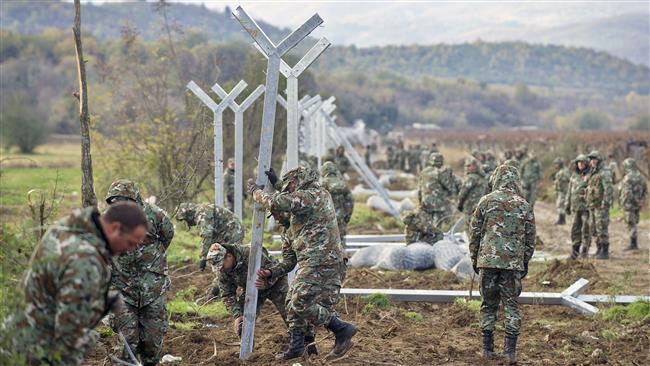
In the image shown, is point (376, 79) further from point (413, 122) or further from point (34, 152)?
point (34, 152)

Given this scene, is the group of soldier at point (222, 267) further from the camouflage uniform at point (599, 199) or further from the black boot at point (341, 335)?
the camouflage uniform at point (599, 199)

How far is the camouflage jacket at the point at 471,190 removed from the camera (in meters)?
14.6

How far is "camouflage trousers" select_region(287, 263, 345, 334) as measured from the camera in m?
Result: 6.94

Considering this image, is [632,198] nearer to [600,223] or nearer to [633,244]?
[633,244]

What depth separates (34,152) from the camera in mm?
40781

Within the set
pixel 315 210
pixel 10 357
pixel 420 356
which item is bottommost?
pixel 420 356

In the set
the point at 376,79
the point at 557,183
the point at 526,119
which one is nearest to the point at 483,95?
the point at 526,119

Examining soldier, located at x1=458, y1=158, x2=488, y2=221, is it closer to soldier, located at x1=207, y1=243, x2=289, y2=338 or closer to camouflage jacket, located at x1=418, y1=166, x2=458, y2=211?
camouflage jacket, located at x1=418, y1=166, x2=458, y2=211

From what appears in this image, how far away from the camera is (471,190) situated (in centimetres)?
1463

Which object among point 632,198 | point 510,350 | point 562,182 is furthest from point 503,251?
point 562,182

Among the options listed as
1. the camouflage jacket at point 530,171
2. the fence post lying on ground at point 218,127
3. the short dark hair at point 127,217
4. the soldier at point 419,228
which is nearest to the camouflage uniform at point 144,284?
the short dark hair at point 127,217

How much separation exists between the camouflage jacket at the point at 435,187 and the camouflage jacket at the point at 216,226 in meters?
6.99

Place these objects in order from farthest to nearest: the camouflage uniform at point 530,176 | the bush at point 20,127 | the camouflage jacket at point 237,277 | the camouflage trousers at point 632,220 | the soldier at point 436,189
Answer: the bush at point 20,127, the camouflage uniform at point 530,176, the camouflage trousers at point 632,220, the soldier at point 436,189, the camouflage jacket at point 237,277

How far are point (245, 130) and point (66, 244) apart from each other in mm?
16058
